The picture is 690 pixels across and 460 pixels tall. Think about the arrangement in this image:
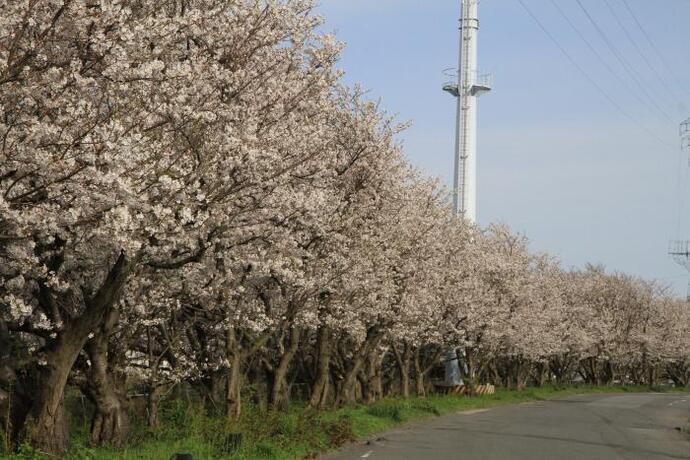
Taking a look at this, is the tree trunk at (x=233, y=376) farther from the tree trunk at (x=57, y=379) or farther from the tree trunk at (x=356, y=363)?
the tree trunk at (x=356, y=363)

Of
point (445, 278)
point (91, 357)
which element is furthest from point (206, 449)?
point (445, 278)

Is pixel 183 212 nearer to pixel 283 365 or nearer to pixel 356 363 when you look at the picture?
pixel 283 365

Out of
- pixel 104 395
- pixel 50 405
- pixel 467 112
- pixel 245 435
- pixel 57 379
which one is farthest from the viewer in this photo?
pixel 467 112

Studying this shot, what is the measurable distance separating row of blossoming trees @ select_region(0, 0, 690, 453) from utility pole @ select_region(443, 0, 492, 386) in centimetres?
2599

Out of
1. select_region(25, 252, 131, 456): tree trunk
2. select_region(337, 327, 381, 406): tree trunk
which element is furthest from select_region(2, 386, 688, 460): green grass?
select_region(337, 327, 381, 406): tree trunk

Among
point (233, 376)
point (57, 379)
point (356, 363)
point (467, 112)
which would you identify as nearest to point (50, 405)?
point (57, 379)

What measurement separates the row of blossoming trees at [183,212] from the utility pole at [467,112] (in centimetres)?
2599

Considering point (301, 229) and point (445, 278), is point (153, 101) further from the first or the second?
point (445, 278)

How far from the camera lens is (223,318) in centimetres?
1998

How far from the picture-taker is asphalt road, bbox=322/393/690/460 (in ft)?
62.7

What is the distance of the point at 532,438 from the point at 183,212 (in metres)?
15.3

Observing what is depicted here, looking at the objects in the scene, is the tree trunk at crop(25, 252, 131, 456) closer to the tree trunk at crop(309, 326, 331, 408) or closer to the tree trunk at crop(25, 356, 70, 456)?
the tree trunk at crop(25, 356, 70, 456)

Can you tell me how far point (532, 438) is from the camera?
2347cm

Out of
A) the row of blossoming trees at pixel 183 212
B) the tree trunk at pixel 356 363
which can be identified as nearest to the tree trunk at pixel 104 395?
the row of blossoming trees at pixel 183 212
